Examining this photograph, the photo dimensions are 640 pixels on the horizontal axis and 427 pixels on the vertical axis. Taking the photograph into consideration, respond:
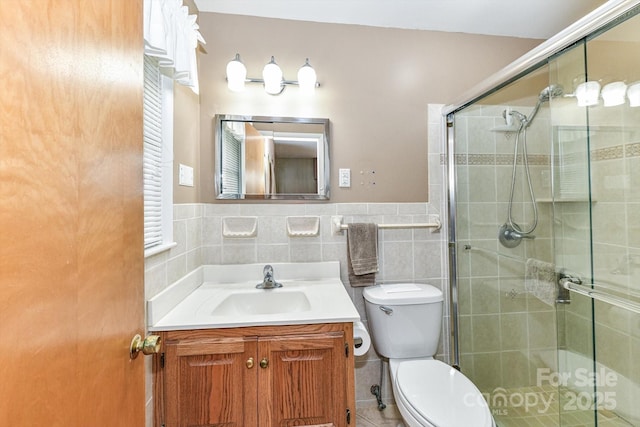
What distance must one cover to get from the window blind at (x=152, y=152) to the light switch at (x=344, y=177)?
0.99 m

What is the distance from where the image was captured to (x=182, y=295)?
1354 millimetres

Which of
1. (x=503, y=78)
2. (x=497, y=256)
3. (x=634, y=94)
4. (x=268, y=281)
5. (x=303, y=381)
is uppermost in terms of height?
(x=503, y=78)

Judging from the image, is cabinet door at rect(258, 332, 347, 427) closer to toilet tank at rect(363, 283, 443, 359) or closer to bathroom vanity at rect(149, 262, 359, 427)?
bathroom vanity at rect(149, 262, 359, 427)

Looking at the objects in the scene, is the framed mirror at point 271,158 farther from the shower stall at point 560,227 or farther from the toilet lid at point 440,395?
the toilet lid at point 440,395

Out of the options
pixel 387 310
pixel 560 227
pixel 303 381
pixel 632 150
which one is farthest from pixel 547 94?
pixel 303 381

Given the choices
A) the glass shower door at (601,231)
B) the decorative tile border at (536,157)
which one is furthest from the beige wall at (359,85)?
the glass shower door at (601,231)

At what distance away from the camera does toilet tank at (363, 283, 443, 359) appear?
1507 mm

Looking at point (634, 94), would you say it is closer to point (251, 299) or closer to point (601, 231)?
point (601, 231)

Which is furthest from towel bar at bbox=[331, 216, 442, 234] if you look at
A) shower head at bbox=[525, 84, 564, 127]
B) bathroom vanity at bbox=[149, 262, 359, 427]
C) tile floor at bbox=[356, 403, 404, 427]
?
tile floor at bbox=[356, 403, 404, 427]

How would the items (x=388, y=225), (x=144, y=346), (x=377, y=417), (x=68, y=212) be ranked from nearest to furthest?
(x=68, y=212), (x=144, y=346), (x=377, y=417), (x=388, y=225)

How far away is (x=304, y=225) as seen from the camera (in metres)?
1.68

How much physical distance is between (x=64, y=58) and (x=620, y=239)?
6.39 ft

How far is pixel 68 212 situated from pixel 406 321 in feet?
4.96

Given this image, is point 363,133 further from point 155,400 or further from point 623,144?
point 155,400
